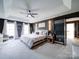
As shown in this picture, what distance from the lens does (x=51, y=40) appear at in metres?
6.14

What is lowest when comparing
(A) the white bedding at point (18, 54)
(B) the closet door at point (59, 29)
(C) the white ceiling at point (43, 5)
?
(A) the white bedding at point (18, 54)

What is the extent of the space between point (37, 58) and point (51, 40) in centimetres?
364

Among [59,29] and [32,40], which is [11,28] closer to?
[32,40]

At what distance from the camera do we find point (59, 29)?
5.75 m

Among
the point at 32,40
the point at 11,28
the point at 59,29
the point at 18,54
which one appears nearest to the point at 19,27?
the point at 11,28

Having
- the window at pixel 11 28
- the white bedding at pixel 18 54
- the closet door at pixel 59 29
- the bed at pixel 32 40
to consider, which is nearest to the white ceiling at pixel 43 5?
the closet door at pixel 59 29

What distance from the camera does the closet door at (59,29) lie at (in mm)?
5443

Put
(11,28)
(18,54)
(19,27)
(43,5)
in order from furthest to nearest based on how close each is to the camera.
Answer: (19,27), (11,28), (43,5), (18,54)

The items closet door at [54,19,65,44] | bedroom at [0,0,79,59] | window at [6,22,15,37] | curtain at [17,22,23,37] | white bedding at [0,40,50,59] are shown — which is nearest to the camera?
white bedding at [0,40,50,59]

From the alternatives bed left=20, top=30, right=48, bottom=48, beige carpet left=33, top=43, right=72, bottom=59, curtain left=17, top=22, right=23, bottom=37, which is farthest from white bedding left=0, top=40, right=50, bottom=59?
curtain left=17, top=22, right=23, bottom=37

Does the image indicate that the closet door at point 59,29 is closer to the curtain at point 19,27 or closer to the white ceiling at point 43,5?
the white ceiling at point 43,5

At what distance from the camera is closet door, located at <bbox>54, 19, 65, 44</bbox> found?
5.44m

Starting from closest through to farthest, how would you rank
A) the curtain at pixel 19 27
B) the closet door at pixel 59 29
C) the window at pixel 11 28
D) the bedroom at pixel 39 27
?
the bedroom at pixel 39 27, the closet door at pixel 59 29, the window at pixel 11 28, the curtain at pixel 19 27

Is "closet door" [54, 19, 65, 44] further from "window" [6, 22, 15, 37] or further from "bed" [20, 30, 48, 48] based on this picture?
"window" [6, 22, 15, 37]
